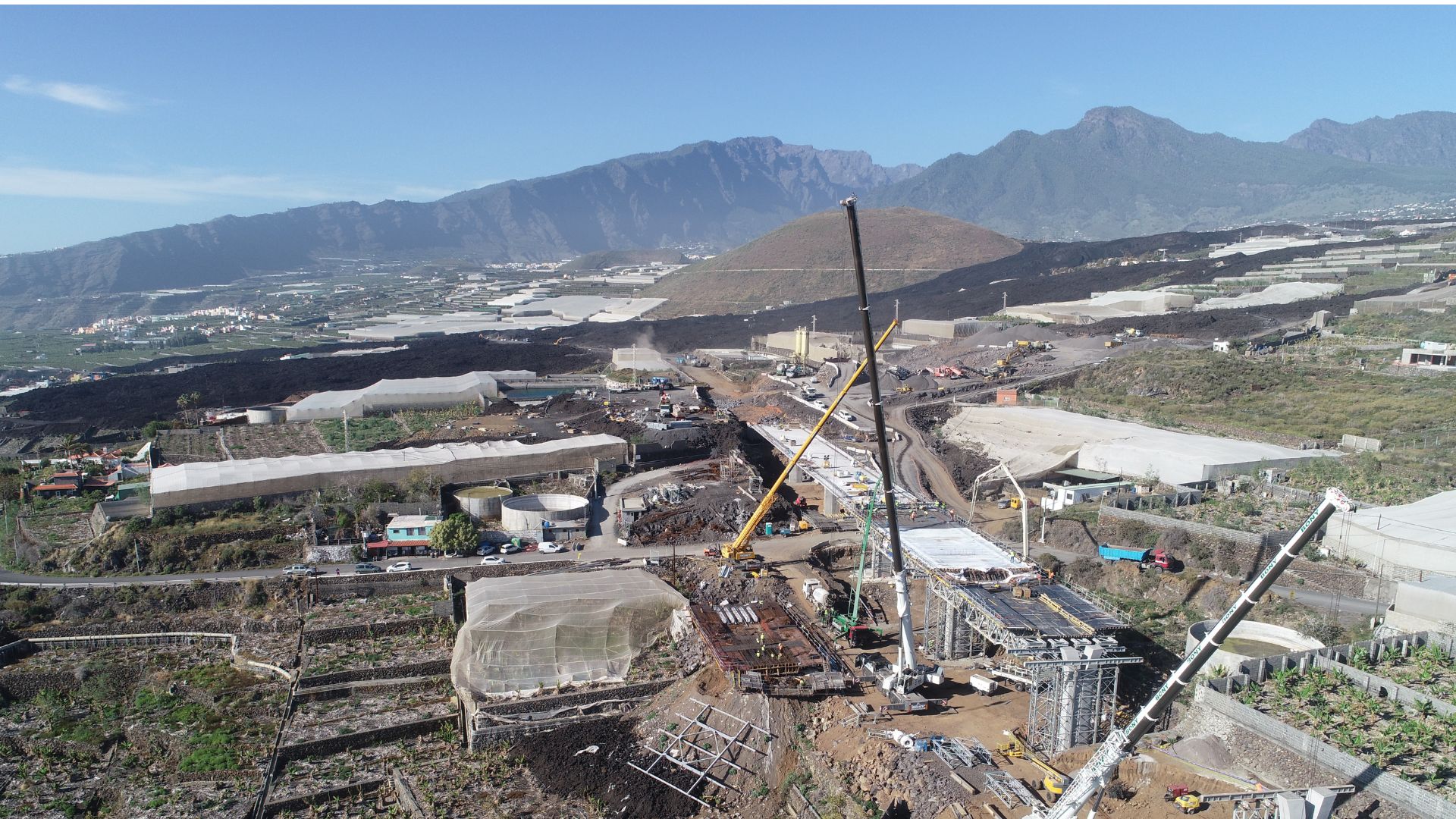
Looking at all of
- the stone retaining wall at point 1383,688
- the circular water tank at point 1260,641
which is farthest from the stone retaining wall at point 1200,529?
the stone retaining wall at point 1383,688

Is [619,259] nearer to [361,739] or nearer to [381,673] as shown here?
[381,673]

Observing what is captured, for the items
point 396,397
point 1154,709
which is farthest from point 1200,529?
point 396,397

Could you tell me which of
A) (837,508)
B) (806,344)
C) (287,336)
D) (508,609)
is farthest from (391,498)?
(287,336)

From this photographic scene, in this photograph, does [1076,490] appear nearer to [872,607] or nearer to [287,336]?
[872,607]

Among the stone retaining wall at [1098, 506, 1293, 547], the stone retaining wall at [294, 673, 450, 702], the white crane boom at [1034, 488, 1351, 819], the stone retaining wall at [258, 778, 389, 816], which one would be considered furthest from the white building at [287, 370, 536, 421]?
the white crane boom at [1034, 488, 1351, 819]

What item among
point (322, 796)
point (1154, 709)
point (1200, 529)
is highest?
point (1154, 709)
